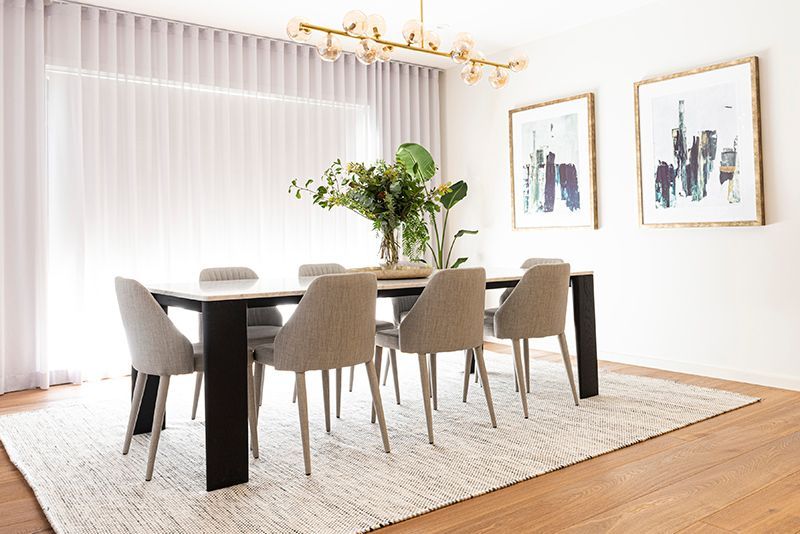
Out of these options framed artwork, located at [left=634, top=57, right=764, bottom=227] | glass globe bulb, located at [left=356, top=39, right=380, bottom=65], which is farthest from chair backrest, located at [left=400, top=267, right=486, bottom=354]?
framed artwork, located at [left=634, top=57, right=764, bottom=227]

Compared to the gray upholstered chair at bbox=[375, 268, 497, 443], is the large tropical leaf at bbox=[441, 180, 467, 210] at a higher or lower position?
higher

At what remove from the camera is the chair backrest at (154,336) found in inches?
103

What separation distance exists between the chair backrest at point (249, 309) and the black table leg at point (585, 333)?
67.1 inches

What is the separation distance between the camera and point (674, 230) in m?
4.55

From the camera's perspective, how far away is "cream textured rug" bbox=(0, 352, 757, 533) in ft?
7.50

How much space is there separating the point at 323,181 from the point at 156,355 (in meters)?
3.08

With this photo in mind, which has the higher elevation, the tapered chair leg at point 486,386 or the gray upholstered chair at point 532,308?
the gray upholstered chair at point 532,308

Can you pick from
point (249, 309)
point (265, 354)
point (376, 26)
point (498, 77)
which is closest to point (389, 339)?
point (265, 354)

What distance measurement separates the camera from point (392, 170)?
345 cm

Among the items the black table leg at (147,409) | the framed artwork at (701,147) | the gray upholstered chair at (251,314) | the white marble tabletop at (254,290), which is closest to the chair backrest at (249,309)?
the gray upholstered chair at (251,314)

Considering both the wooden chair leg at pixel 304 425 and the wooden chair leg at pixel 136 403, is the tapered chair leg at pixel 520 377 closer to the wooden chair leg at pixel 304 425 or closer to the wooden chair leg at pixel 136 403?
the wooden chair leg at pixel 304 425

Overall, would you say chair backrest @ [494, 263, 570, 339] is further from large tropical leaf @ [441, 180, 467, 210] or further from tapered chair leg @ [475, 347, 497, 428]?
large tropical leaf @ [441, 180, 467, 210]

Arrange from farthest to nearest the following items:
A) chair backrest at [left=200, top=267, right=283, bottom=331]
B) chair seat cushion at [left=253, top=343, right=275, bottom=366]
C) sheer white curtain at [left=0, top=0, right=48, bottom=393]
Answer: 1. sheer white curtain at [left=0, top=0, right=48, bottom=393]
2. chair backrest at [left=200, top=267, right=283, bottom=331]
3. chair seat cushion at [left=253, top=343, right=275, bottom=366]

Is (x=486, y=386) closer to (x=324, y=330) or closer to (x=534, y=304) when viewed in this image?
(x=534, y=304)
